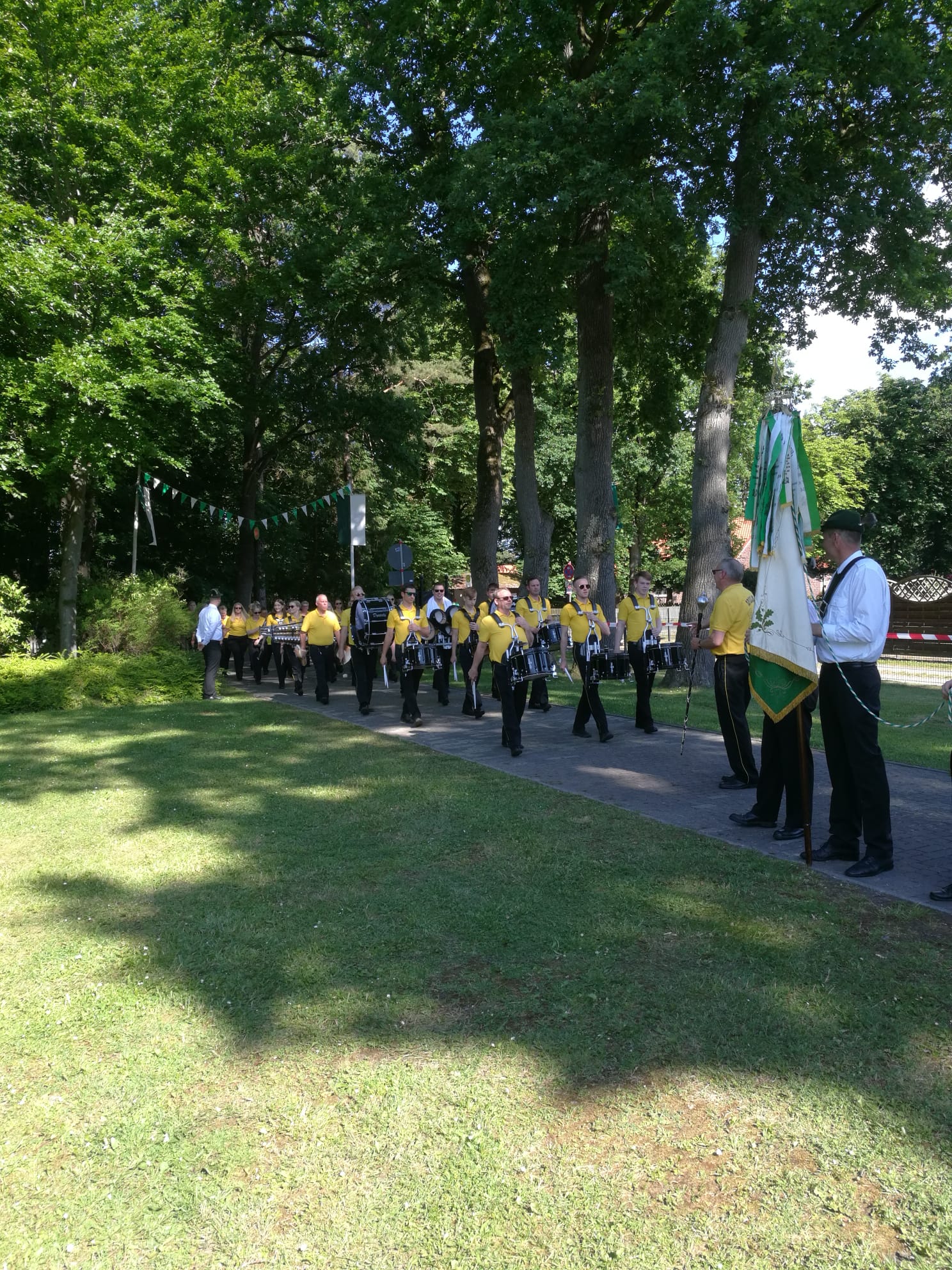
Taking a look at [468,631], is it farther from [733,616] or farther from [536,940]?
[536,940]

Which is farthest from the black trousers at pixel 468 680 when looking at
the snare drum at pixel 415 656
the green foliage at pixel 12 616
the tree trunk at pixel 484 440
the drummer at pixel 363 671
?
the green foliage at pixel 12 616

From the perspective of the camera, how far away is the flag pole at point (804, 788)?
6.13 m

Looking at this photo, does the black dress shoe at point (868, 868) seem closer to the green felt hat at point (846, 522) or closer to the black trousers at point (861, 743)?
the black trousers at point (861, 743)

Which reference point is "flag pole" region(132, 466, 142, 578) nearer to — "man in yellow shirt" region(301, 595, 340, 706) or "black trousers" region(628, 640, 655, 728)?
"man in yellow shirt" region(301, 595, 340, 706)

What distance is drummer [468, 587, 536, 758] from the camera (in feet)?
34.7

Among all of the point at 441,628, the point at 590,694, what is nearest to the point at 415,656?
the point at 441,628

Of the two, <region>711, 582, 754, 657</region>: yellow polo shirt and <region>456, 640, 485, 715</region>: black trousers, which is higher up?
<region>711, 582, 754, 657</region>: yellow polo shirt

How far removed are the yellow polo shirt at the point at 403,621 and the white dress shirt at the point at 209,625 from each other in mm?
5209

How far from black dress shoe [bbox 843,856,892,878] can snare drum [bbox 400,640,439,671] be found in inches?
317

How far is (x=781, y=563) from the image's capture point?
21.6 ft

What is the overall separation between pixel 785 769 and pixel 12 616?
1691 cm

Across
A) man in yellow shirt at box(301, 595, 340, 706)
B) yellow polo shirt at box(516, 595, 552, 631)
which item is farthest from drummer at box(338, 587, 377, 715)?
yellow polo shirt at box(516, 595, 552, 631)

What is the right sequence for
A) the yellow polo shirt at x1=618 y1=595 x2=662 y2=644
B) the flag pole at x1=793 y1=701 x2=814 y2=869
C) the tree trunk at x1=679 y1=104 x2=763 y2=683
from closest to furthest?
the flag pole at x1=793 y1=701 x2=814 y2=869 < the yellow polo shirt at x1=618 y1=595 x2=662 y2=644 < the tree trunk at x1=679 y1=104 x2=763 y2=683

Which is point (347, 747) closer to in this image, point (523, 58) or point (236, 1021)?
point (236, 1021)
